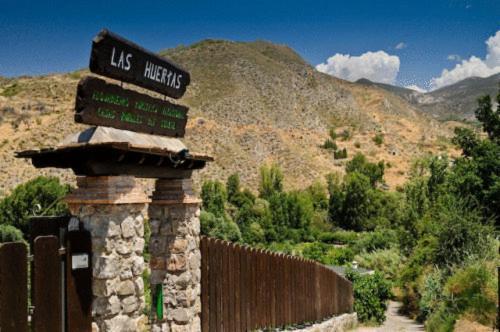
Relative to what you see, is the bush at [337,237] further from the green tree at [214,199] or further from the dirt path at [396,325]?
the dirt path at [396,325]

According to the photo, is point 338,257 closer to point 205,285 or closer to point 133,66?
point 205,285

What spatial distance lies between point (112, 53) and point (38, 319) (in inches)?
112

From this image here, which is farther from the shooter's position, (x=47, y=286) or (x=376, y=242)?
(x=376, y=242)

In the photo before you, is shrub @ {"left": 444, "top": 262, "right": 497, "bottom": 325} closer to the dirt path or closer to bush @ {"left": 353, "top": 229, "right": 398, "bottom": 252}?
the dirt path

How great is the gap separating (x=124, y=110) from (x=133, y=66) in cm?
54

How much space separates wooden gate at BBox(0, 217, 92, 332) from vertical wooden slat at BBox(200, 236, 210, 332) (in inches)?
99.2

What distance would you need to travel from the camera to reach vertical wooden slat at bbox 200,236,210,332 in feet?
24.5

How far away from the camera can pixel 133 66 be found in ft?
19.9

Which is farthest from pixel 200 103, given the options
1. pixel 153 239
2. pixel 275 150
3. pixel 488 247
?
pixel 153 239

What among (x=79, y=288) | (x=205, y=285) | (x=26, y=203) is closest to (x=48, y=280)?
(x=79, y=288)

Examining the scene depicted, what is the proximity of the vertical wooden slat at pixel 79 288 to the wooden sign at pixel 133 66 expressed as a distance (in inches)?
71.1

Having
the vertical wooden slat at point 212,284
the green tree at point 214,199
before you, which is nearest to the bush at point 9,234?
the green tree at point 214,199

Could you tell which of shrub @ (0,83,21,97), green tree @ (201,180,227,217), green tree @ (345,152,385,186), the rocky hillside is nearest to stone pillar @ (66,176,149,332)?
green tree @ (201,180,227,217)

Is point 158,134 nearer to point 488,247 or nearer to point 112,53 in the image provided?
point 112,53
